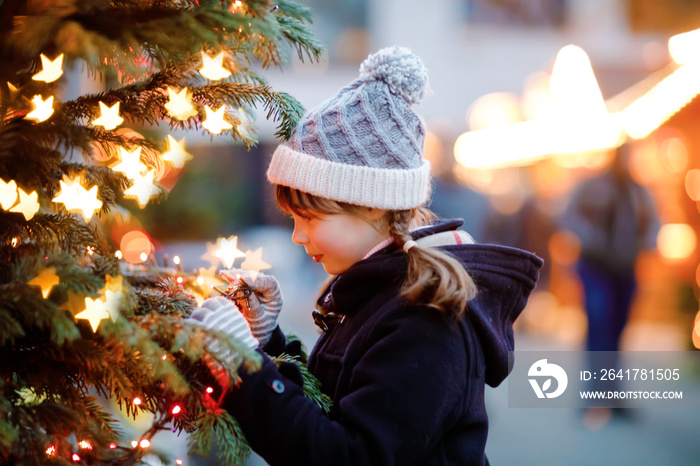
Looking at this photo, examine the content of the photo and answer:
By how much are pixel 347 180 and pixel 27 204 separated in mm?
686

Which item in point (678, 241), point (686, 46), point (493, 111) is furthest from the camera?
point (493, 111)

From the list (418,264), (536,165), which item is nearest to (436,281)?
(418,264)

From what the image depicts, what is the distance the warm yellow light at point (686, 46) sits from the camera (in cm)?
565

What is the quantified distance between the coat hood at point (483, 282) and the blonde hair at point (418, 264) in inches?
1.6

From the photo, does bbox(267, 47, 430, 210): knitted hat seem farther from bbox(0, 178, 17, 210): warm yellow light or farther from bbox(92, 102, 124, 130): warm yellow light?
bbox(0, 178, 17, 210): warm yellow light

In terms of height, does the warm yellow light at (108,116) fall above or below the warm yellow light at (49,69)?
below

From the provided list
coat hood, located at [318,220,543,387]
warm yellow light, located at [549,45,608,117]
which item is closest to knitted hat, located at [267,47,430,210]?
coat hood, located at [318,220,543,387]

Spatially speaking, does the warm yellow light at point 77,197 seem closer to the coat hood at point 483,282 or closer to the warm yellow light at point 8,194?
the warm yellow light at point 8,194

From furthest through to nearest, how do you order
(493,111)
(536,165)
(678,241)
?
(493,111), (536,165), (678,241)

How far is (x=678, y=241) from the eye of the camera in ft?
25.6

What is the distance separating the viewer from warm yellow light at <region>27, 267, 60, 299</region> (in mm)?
1015

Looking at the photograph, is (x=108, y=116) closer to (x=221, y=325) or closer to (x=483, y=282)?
(x=221, y=325)

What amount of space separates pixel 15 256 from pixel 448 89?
12.6 meters

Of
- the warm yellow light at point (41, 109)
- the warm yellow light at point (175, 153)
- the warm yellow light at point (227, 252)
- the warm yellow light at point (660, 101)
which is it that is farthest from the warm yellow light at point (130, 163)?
the warm yellow light at point (660, 101)
